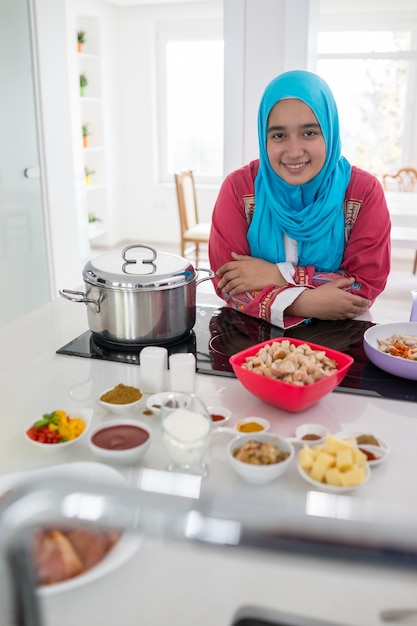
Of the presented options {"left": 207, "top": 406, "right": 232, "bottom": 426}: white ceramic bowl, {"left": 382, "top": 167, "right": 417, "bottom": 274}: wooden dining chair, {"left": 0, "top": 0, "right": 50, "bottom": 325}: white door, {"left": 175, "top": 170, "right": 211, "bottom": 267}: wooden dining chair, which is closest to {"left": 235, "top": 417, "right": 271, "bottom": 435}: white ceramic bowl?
{"left": 207, "top": 406, "right": 232, "bottom": 426}: white ceramic bowl

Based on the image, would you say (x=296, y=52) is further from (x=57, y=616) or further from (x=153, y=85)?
(x=153, y=85)

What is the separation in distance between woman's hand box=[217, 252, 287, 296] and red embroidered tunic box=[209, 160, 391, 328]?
0.02 metres

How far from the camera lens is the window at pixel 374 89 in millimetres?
5121

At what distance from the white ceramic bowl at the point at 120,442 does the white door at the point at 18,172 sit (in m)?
2.30

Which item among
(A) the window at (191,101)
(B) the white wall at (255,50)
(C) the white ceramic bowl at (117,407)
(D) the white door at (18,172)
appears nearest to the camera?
(C) the white ceramic bowl at (117,407)

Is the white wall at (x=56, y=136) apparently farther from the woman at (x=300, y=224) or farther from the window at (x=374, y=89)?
the window at (x=374, y=89)

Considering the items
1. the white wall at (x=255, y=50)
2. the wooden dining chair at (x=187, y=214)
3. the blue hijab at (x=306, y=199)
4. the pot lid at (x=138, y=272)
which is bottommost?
the wooden dining chair at (x=187, y=214)

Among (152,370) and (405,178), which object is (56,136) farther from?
(405,178)

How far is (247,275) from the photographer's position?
5.40 feet

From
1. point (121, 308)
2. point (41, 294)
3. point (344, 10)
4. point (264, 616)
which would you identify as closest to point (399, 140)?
point (344, 10)

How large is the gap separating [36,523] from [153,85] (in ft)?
19.6

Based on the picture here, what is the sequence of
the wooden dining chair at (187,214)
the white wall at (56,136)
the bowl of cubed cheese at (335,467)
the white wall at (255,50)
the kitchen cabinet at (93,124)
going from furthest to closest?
the kitchen cabinet at (93,124)
the wooden dining chair at (187,214)
the white wall at (56,136)
the white wall at (255,50)
the bowl of cubed cheese at (335,467)

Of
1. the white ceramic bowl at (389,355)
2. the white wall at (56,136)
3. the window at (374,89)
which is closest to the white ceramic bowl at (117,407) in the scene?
the white ceramic bowl at (389,355)

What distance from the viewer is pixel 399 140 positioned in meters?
5.35
